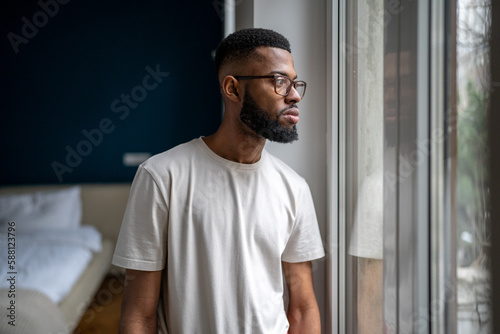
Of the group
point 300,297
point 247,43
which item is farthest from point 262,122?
point 300,297

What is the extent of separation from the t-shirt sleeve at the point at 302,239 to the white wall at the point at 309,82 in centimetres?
19

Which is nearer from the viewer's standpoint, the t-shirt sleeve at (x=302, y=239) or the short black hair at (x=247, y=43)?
the short black hair at (x=247, y=43)

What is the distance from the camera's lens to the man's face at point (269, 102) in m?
0.85

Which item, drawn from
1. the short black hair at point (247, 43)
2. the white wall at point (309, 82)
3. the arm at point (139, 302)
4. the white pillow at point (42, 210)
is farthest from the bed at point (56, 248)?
the short black hair at point (247, 43)

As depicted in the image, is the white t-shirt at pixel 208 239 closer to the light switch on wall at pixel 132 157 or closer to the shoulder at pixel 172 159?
the shoulder at pixel 172 159

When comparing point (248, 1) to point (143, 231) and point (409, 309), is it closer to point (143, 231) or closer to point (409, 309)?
point (143, 231)

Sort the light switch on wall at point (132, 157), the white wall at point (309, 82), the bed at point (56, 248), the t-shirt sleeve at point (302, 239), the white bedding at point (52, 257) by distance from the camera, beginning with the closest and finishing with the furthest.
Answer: the t-shirt sleeve at point (302, 239) < the white wall at point (309, 82) < the bed at point (56, 248) < the white bedding at point (52, 257) < the light switch on wall at point (132, 157)

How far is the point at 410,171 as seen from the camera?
722 millimetres

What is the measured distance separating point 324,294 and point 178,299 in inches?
20.7

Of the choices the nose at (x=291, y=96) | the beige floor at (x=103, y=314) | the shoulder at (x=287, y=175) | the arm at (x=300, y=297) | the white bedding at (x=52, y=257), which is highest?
the nose at (x=291, y=96)

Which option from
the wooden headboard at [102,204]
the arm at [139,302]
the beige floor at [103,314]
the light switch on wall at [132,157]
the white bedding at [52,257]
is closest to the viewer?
the arm at [139,302]

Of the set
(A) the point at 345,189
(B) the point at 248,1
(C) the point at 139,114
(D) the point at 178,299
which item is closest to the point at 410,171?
(A) the point at 345,189

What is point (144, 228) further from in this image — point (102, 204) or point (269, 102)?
point (102, 204)

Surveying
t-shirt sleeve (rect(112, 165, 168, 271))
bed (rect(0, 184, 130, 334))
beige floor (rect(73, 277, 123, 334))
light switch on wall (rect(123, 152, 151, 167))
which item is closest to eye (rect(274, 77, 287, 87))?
t-shirt sleeve (rect(112, 165, 168, 271))
